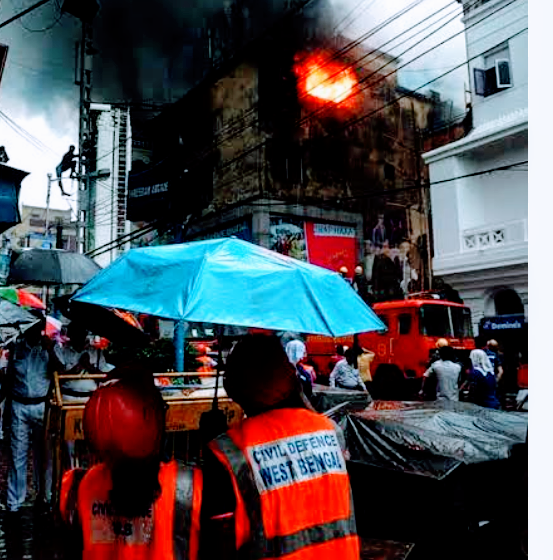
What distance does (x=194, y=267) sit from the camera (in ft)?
8.52

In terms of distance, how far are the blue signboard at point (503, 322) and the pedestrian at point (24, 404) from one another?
12.0 metres

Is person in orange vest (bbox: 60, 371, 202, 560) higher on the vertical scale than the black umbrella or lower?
lower

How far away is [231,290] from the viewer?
8.17ft

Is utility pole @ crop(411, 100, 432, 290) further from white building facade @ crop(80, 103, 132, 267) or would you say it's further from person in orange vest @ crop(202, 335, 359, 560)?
person in orange vest @ crop(202, 335, 359, 560)

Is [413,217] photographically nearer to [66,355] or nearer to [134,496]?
[66,355]

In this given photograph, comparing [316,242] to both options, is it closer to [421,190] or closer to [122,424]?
[421,190]

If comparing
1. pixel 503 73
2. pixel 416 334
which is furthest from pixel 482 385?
pixel 503 73

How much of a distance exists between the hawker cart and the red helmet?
2.14 metres

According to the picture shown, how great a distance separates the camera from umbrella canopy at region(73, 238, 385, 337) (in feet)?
7.91

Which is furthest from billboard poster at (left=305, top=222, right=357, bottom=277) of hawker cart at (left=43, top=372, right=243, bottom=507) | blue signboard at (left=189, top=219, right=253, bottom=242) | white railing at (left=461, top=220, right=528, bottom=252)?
hawker cart at (left=43, top=372, right=243, bottom=507)

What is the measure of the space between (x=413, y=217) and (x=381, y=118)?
5324mm

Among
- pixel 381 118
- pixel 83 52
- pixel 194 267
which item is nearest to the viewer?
pixel 194 267

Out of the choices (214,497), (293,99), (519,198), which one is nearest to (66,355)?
(214,497)

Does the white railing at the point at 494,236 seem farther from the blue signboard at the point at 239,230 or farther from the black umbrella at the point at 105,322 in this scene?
the black umbrella at the point at 105,322
